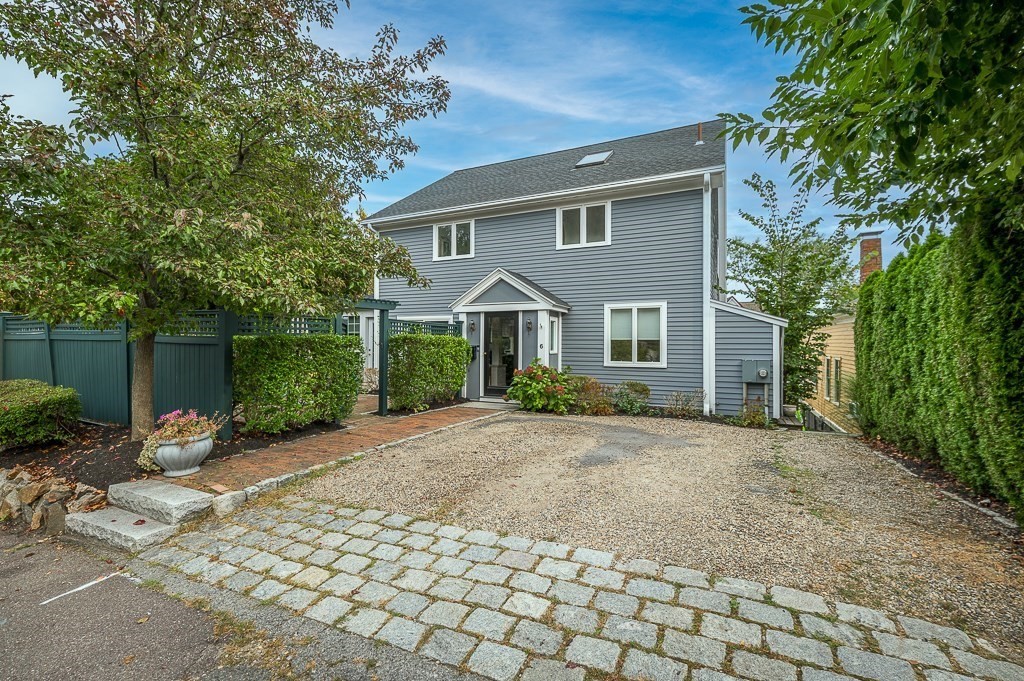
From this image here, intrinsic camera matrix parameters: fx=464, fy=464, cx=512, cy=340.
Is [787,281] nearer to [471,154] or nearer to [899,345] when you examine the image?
[899,345]

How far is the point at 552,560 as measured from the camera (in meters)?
3.01

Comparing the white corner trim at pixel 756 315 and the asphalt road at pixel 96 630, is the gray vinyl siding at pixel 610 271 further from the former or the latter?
the asphalt road at pixel 96 630

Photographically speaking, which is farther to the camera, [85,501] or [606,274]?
[606,274]

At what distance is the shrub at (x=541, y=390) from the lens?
370 inches

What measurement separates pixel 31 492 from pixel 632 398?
8749 millimetres

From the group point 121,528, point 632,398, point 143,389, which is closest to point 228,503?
point 121,528

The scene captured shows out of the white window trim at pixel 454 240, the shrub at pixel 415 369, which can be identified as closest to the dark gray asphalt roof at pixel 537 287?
the white window trim at pixel 454 240

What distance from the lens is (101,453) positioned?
5.00 meters

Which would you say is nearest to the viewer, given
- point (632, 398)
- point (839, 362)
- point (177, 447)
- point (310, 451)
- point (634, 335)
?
point (177, 447)

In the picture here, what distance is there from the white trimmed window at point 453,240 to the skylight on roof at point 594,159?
10.8ft

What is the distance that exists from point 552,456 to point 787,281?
7974mm

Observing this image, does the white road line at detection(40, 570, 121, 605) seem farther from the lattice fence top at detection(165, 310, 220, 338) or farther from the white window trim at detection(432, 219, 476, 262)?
the white window trim at detection(432, 219, 476, 262)

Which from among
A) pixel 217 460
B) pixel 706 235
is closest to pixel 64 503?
pixel 217 460

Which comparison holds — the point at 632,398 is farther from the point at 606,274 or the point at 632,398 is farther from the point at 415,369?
the point at 415,369
